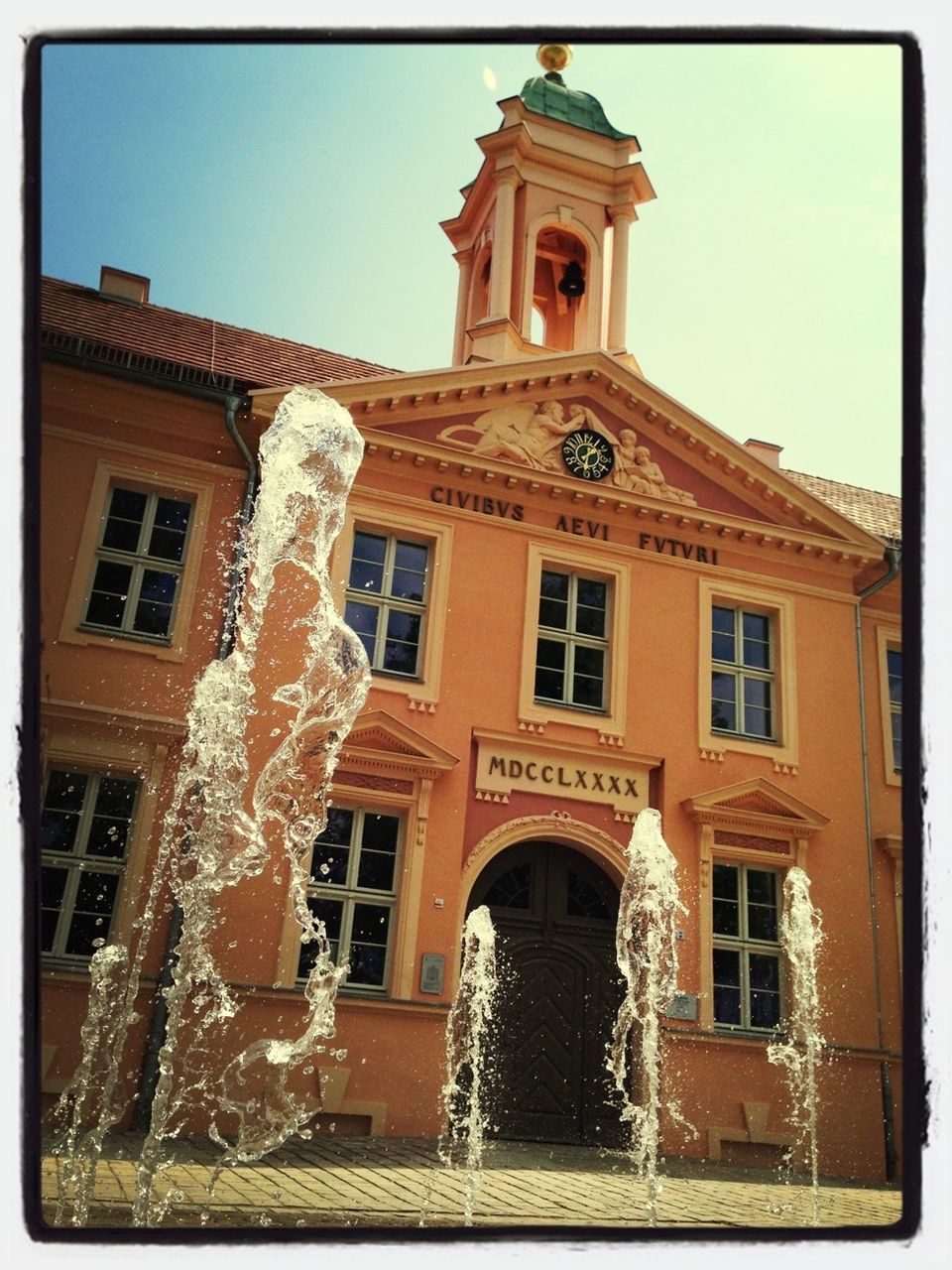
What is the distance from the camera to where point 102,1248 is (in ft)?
10.8

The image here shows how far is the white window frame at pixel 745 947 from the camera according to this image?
10.4 meters

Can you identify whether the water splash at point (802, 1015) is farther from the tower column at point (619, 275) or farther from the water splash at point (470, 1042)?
the tower column at point (619, 275)

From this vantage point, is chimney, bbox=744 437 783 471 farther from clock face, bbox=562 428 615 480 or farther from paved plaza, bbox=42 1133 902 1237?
paved plaza, bbox=42 1133 902 1237

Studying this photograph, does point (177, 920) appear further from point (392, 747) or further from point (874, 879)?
point (874, 879)

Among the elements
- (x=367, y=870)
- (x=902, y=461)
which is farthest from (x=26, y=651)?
(x=367, y=870)

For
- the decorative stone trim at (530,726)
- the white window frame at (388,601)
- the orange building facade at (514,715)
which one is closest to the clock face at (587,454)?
the orange building facade at (514,715)

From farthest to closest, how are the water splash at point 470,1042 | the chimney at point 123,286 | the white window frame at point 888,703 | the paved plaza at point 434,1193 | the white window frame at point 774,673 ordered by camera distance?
the chimney at point 123,286, the white window frame at point 888,703, the white window frame at point 774,673, the water splash at point 470,1042, the paved plaza at point 434,1193

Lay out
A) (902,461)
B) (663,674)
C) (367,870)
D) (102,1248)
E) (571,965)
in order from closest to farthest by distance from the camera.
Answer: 1. (102,1248)
2. (902,461)
3. (367,870)
4. (571,965)
5. (663,674)

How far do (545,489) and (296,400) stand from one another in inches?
99.8

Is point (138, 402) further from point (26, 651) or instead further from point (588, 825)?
point (26, 651)

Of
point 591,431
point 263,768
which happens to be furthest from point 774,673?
point 263,768

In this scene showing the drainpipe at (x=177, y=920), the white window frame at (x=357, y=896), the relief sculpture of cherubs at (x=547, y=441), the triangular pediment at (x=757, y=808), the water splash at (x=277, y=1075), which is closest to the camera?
the water splash at (x=277, y=1075)

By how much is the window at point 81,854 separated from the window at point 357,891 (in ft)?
5.18

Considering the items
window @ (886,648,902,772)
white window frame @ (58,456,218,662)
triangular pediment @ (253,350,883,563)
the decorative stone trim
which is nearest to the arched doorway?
the decorative stone trim
